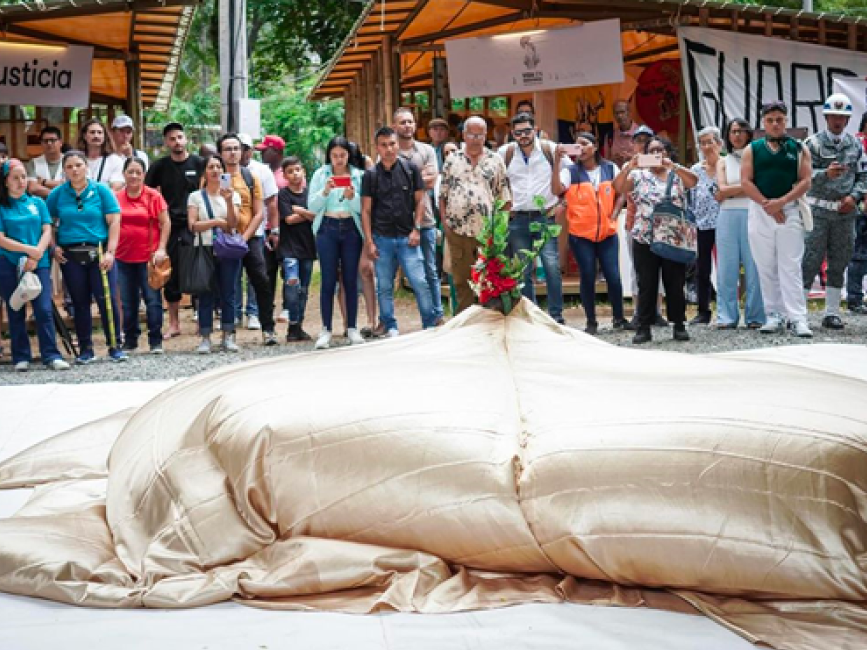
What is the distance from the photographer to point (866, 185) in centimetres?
1143

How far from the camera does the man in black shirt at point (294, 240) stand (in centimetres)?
1173

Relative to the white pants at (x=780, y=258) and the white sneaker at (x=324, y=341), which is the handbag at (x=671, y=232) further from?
the white sneaker at (x=324, y=341)

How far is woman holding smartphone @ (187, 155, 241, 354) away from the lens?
423 inches

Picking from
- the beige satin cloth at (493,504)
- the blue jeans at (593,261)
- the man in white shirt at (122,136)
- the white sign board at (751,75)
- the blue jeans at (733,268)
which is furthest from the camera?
the white sign board at (751,75)

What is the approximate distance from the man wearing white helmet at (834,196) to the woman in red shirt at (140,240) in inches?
208

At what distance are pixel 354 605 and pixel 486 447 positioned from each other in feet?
2.18

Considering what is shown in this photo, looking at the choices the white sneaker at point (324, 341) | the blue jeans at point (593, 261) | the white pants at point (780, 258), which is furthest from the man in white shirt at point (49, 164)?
the white pants at point (780, 258)

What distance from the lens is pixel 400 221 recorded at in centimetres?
1088

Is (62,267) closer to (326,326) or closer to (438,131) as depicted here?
(326,326)

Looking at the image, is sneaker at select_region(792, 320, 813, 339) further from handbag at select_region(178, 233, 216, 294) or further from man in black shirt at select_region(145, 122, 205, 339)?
man in black shirt at select_region(145, 122, 205, 339)

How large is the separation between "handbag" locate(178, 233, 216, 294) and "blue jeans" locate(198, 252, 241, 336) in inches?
5.4

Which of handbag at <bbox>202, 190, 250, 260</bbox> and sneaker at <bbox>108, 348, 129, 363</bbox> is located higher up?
handbag at <bbox>202, 190, 250, 260</bbox>

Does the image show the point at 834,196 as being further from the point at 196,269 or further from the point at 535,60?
the point at 196,269

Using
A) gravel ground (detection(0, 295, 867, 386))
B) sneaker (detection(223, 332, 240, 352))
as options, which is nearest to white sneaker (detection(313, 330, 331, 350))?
gravel ground (detection(0, 295, 867, 386))
